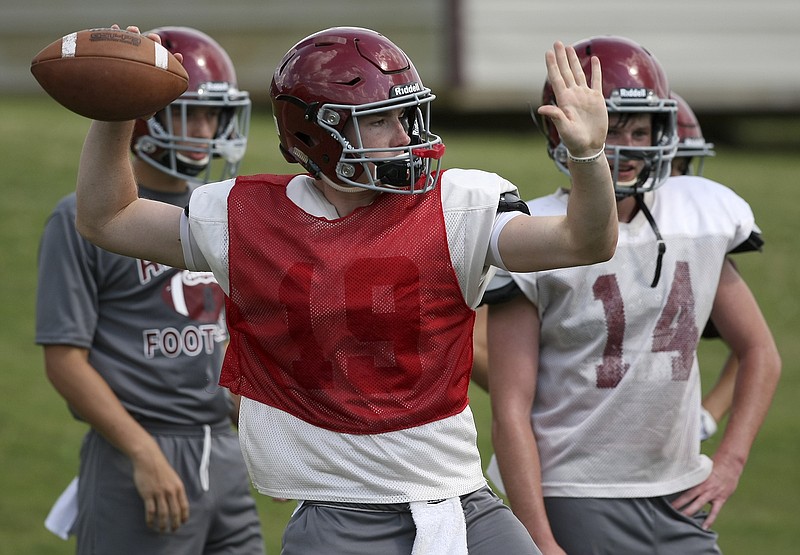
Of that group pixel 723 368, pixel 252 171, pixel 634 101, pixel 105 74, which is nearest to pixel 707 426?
pixel 723 368

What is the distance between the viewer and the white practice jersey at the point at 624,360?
11.5ft

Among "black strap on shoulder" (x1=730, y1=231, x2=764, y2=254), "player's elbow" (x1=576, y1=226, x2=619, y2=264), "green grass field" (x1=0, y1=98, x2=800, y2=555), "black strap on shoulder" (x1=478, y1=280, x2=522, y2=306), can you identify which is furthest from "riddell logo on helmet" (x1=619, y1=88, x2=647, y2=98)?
"green grass field" (x1=0, y1=98, x2=800, y2=555)

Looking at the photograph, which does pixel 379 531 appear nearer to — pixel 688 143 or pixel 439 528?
pixel 439 528

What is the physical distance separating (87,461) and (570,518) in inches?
62.4

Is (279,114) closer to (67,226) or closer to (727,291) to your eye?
(67,226)

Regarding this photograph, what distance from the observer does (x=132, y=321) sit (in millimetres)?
4031

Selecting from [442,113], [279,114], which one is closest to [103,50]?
[279,114]

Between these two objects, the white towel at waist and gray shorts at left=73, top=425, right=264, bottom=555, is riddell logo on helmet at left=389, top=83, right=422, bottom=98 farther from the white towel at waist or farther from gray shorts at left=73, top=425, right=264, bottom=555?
gray shorts at left=73, top=425, right=264, bottom=555

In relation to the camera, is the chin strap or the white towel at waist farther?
the chin strap

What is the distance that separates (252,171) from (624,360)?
7434mm

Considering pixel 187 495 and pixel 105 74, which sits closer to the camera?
pixel 105 74

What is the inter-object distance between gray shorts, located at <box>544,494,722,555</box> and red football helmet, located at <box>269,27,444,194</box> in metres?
1.15

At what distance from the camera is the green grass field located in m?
6.45

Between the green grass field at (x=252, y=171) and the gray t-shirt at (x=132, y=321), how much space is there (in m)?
2.25
